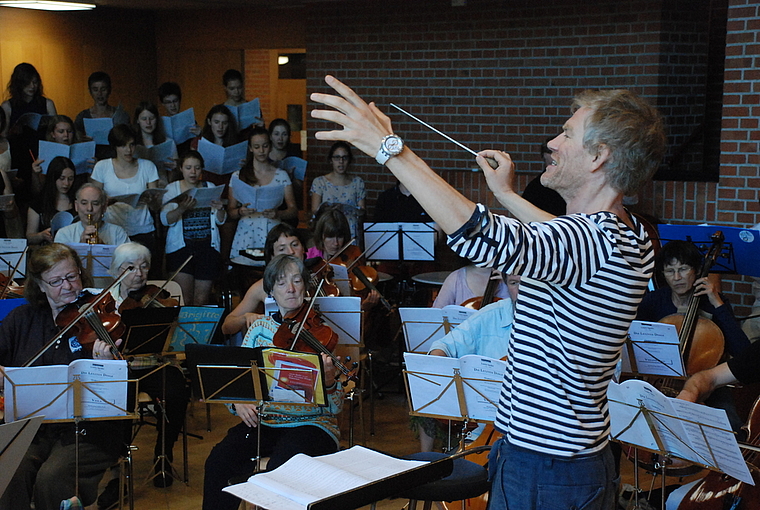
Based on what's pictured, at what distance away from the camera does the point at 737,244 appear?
3.82 meters

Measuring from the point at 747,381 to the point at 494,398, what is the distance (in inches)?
33.1

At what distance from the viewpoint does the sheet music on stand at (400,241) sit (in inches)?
206

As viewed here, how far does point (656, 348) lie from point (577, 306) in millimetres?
1867

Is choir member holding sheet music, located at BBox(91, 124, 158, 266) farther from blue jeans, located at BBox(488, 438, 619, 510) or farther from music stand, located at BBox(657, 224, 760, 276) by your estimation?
blue jeans, located at BBox(488, 438, 619, 510)

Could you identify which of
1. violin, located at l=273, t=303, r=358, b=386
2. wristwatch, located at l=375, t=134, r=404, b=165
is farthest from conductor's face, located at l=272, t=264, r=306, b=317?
wristwatch, located at l=375, t=134, r=404, b=165

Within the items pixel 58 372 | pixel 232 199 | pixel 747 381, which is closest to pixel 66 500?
pixel 58 372

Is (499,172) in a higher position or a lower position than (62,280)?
higher

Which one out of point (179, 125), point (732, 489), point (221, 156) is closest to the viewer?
point (732, 489)

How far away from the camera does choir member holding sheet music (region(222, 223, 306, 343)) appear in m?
3.96

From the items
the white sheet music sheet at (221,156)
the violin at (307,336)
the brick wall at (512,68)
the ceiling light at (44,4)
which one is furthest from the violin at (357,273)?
the ceiling light at (44,4)

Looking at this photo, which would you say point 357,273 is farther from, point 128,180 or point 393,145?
point 393,145

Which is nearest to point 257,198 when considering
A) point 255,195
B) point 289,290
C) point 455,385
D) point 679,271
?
point 255,195

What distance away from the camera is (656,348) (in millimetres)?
3150

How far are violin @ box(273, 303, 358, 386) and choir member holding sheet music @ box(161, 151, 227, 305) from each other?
2148mm
